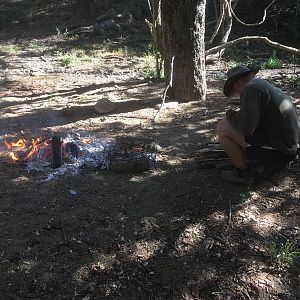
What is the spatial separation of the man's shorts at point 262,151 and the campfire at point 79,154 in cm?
124

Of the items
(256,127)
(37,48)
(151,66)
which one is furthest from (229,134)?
(37,48)

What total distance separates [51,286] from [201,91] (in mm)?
4751

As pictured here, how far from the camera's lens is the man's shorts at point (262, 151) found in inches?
167

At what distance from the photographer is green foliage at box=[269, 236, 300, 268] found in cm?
334

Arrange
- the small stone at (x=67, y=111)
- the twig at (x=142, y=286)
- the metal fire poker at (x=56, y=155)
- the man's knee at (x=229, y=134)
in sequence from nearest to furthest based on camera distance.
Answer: the twig at (x=142, y=286)
the man's knee at (x=229, y=134)
the metal fire poker at (x=56, y=155)
the small stone at (x=67, y=111)

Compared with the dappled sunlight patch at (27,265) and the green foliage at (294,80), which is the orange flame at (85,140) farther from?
the green foliage at (294,80)

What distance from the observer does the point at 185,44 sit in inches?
267

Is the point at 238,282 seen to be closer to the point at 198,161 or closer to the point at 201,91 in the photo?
the point at 198,161

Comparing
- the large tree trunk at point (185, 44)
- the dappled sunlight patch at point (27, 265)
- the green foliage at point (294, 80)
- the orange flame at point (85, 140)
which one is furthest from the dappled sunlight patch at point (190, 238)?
the green foliage at point (294, 80)

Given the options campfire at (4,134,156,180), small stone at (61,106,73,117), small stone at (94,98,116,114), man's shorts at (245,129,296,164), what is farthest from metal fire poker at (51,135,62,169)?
man's shorts at (245,129,296,164)

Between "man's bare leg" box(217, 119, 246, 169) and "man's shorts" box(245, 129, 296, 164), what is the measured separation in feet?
0.22

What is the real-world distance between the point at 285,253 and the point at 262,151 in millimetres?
1270

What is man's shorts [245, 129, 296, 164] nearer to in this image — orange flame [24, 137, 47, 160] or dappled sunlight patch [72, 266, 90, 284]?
dappled sunlight patch [72, 266, 90, 284]

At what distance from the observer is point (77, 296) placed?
3.13 meters
